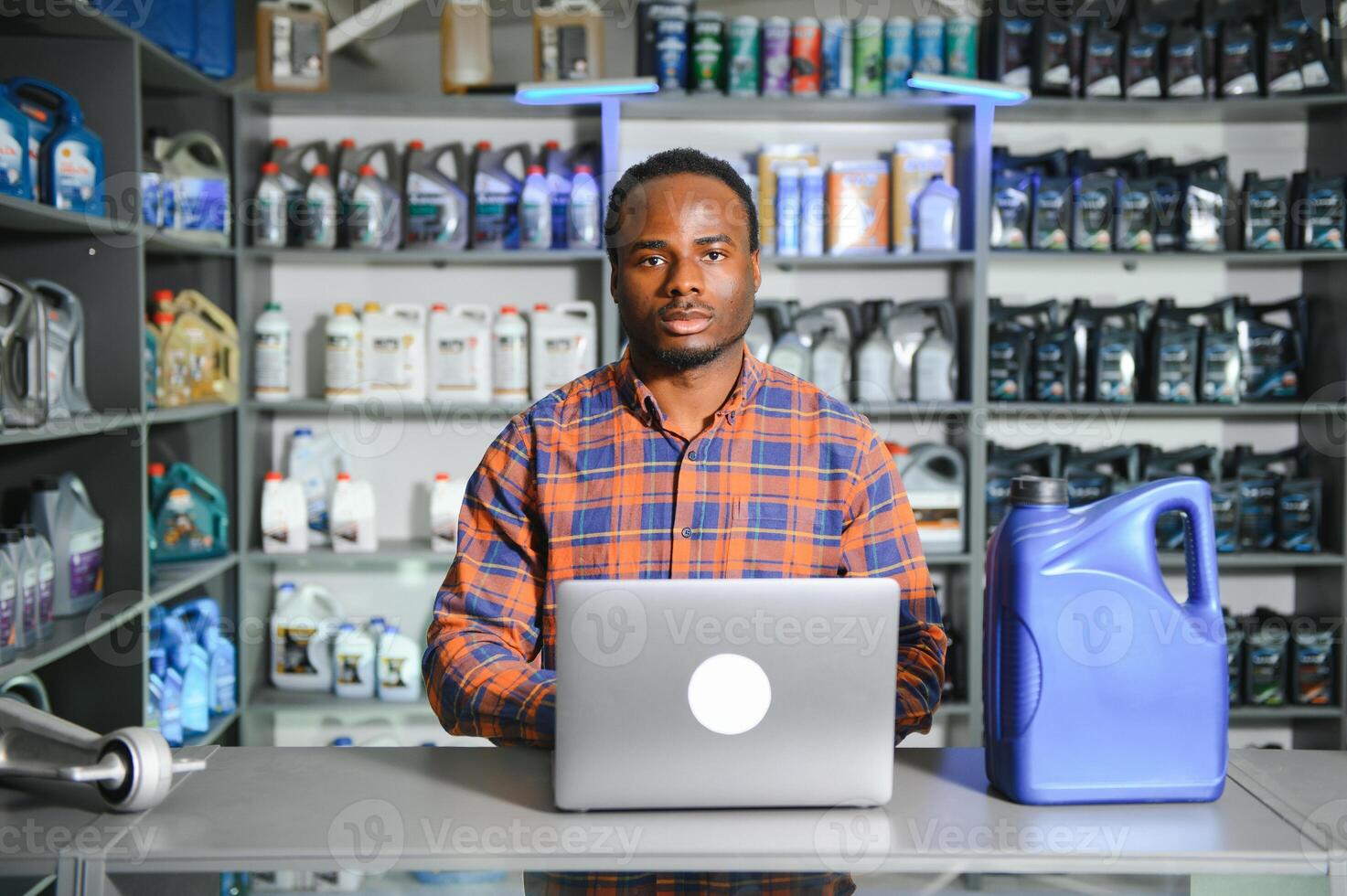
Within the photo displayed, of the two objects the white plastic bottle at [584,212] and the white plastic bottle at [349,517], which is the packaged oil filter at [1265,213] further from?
the white plastic bottle at [349,517]

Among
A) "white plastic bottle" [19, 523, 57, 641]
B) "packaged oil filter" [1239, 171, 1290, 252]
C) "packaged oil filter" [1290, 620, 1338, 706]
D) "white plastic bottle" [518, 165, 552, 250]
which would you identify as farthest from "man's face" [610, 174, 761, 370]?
"packaged oil filter" [1290, 620, 1338, 706]

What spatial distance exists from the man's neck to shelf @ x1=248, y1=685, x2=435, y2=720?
218cm

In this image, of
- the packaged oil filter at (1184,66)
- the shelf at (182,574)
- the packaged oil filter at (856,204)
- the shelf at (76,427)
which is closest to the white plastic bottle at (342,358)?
the shelf at (182,574)

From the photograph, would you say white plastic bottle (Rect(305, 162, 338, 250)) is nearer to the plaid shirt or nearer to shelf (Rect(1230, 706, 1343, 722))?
the plaid shirt

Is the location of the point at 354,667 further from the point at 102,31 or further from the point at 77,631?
the point at 102,31

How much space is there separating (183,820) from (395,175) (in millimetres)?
2923

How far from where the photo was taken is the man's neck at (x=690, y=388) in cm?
167

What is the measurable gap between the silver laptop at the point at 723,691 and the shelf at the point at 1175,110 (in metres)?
2.79

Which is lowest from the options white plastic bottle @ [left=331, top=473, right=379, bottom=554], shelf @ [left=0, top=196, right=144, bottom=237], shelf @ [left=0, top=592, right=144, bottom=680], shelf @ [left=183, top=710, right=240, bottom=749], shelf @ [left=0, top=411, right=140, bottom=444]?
shelf @ [left=183, top=710, right=240, bottom=749]

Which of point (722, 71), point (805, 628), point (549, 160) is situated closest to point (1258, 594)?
point (722, 71)

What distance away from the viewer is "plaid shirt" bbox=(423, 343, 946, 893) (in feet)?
5.41

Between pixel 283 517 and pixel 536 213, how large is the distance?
3.85 feet

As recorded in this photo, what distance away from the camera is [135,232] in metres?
2.85

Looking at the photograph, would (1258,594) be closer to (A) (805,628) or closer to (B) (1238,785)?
(B) (1238,785)
